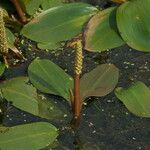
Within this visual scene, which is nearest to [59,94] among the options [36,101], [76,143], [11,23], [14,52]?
[36,101]

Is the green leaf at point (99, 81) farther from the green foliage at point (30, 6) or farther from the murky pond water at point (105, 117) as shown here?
the green foliage at point (30, 6)

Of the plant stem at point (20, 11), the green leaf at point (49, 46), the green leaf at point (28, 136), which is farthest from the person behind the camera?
the plant stem at point (20, 11)

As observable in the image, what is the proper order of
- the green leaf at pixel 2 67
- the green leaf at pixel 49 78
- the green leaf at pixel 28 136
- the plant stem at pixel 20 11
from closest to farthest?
the green leaf at pixel 28 136 → the green leaf at pixel 49 78 → the green leaf at pixel 2 67 → the plant stem at pixel 20 11

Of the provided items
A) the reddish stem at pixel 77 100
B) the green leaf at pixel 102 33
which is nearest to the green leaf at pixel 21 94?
the reddish stem at pixel 77 100

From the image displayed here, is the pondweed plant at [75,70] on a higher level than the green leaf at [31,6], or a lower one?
lower

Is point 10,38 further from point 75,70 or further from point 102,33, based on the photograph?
point 75,70

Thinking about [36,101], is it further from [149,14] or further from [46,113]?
[149,14]

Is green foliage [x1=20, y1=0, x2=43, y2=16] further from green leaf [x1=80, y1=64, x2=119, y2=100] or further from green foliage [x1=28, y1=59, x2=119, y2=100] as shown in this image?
green leaf [x1=80, y1=64, x2=119, y2=100]

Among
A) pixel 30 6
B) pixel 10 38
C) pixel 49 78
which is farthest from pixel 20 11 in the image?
pixel 49 78
